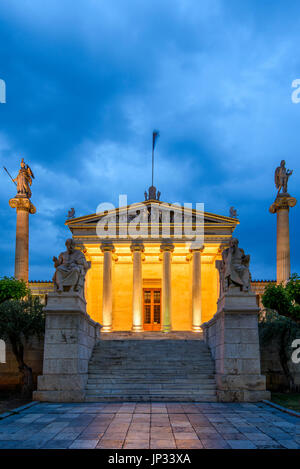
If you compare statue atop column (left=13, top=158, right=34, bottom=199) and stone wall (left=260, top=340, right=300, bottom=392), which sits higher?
statue atop column (left=13, top=158, right=34, bottom=199)

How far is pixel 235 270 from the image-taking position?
14719 mm

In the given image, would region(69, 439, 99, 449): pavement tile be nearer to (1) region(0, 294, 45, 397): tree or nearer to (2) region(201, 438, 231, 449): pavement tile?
(2) region(201, 438, 231, 449): pavement tile

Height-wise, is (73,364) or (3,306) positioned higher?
(3,306)

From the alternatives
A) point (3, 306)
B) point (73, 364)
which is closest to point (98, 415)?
point (73, 364)

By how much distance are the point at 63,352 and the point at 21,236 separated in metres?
20.3

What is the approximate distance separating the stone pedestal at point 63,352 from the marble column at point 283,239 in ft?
66.4

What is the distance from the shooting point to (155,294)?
36.1 metres

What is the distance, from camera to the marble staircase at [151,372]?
14175mm

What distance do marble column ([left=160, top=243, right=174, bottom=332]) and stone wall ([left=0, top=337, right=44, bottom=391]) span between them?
13.1m

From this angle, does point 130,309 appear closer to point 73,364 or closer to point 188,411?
point 73,364

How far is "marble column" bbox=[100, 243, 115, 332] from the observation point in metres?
30.7

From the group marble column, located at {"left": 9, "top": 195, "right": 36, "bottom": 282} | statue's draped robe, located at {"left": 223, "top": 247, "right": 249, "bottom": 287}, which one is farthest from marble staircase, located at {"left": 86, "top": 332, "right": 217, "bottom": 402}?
marble column, located at {"left": 9, "top": 195, "right": 36, "bottom": 282}

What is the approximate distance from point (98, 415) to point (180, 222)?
22381mm
